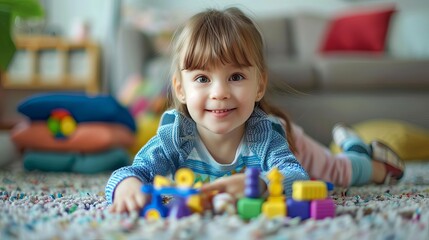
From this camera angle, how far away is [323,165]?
1281 mm

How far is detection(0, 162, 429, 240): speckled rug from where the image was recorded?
25.3 inches

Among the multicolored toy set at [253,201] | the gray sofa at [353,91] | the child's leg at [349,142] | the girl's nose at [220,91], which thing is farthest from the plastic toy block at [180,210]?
the gray sofa at [353,91]

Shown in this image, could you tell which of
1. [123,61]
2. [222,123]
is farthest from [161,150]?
[123,61]

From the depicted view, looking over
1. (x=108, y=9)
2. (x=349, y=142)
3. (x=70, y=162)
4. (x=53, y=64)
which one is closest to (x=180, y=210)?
(x=349, y=142)

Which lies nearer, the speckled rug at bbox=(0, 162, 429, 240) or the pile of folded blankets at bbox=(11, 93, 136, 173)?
the speckled rug at bbox=(0, 162, 429, 240)

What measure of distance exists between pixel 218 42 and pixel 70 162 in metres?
0.93

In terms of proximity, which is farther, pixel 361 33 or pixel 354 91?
pixel 361 33

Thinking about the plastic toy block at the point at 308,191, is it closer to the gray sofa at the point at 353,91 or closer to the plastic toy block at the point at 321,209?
the plastic toy block at the point at 321,209

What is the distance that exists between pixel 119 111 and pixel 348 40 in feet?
4.86

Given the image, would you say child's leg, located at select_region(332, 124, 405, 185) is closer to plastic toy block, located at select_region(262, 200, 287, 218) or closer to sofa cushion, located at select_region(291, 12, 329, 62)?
plastic toy block, located at select_region(262, 200, 287, 218)

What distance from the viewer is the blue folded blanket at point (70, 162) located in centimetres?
164

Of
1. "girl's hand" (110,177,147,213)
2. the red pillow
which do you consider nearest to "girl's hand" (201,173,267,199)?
"girl's hand" (110,177,147,213)

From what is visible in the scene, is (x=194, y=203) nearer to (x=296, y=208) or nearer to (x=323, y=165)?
(x=296, y=208)

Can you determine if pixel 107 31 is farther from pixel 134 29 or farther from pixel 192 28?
pixel 192 28
